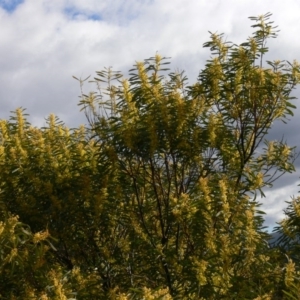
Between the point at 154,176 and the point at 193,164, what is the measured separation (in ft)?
1.78

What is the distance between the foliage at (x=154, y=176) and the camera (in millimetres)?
7562

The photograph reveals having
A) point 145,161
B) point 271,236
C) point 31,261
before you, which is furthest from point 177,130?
point 31,261

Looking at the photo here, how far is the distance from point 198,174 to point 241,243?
131cm

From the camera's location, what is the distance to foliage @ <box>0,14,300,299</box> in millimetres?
7562

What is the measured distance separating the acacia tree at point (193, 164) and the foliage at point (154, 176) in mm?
15

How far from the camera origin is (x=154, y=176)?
8.39 m

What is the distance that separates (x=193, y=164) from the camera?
325 inches

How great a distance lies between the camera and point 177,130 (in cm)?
779

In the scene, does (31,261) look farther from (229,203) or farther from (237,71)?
(237,71)

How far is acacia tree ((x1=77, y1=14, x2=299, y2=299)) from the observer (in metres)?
7.23

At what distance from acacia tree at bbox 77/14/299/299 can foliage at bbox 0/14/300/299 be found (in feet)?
0.05

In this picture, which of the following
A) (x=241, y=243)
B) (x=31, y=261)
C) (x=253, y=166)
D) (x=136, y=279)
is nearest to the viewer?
(x=31, y=261)

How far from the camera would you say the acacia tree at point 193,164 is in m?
7.23

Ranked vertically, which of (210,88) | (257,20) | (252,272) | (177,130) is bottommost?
(252,272)
